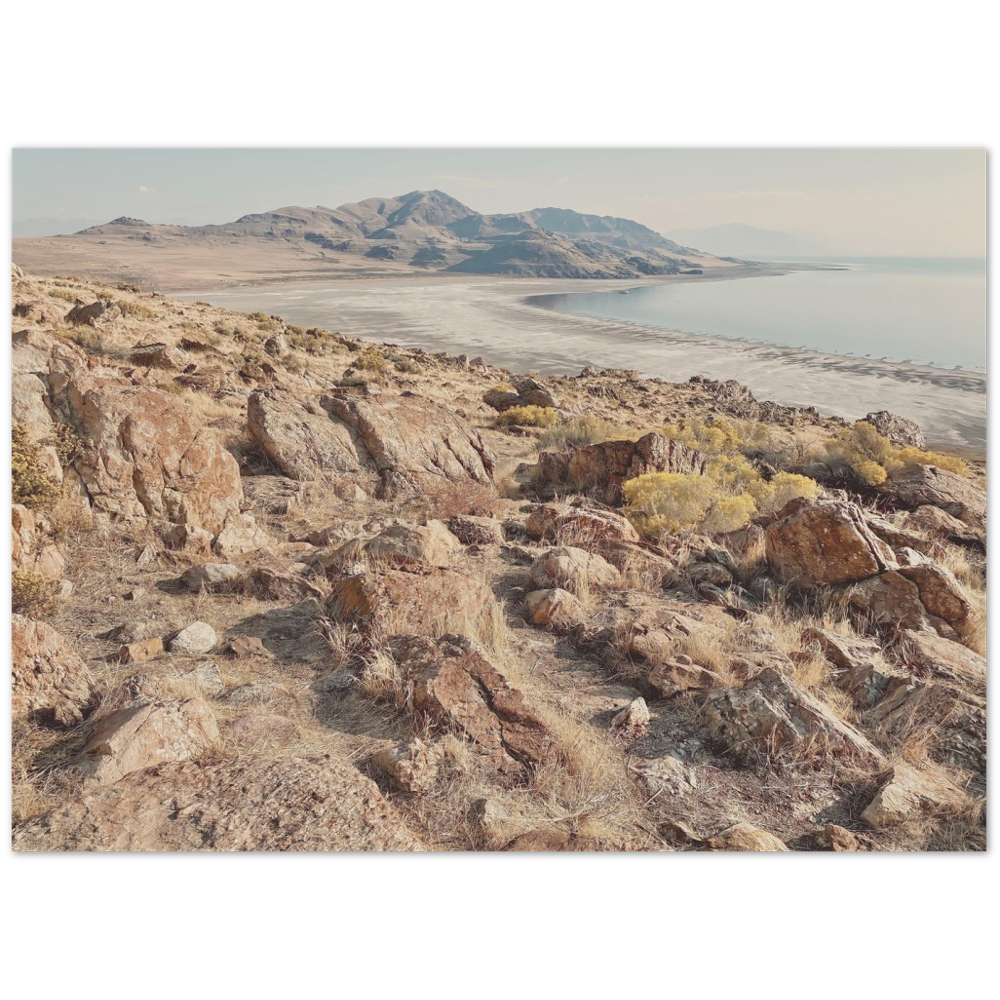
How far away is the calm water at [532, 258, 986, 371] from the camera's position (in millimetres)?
32906

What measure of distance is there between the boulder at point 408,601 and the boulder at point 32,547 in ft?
6.59

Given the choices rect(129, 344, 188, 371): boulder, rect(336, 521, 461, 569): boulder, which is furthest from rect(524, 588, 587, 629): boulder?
rect(129, 344, 188, 371): boulder

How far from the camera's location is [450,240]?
373ft

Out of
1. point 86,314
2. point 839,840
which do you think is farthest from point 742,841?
point 86,314

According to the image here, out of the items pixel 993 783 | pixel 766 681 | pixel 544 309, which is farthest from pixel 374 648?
pixel 544 309

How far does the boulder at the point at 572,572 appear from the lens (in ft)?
19.0

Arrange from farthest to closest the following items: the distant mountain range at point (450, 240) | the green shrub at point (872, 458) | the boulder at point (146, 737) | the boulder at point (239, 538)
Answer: the distant mountain range at point (450, 240), the green shrub at point (872, 458), the boulder at point (239, 538), the boulder at point (146, 737)

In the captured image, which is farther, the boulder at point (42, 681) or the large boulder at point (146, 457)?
the large boulder at point (146, 457)

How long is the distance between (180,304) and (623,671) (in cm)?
2821

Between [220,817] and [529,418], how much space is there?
517 inches

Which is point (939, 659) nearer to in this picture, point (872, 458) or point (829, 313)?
point (872, 458)

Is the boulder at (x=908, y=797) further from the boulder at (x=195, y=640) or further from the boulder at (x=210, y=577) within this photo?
the boulder at (x=210, y=577)

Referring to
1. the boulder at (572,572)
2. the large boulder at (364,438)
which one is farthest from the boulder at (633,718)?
the large boulder at (364,438)

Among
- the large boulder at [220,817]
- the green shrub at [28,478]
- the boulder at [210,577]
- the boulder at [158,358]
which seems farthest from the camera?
the boulder at [158,358]
